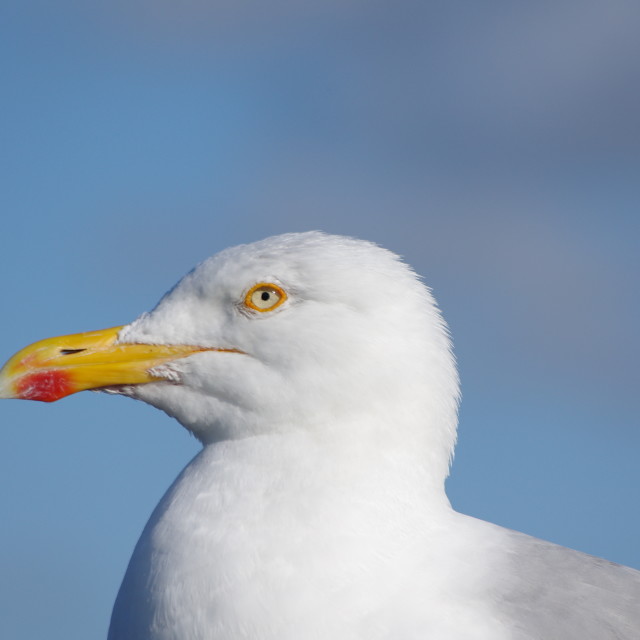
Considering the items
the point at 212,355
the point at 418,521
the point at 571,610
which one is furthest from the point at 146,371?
the point at 571,610

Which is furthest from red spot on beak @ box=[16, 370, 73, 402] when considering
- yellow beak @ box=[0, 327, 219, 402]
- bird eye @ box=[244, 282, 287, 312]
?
bird eye @ box=[244, 282, 287, 312]

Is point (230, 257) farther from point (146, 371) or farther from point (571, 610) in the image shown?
point (571, 610)

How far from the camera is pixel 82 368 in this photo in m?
4.85

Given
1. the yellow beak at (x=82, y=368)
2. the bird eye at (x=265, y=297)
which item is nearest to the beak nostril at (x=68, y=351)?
the yellow beak at (x=82, y=368)

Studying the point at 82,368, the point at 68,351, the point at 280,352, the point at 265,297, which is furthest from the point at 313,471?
the point at 68,351

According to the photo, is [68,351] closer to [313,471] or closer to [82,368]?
[82,368]

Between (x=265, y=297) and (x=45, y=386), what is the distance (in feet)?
3.56

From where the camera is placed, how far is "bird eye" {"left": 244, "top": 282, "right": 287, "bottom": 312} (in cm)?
475

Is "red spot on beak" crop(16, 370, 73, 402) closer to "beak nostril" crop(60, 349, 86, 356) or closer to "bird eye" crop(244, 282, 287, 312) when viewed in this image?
"beak nostril" crop(60, 349, 86, 356)

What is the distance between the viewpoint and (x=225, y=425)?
471 centimetres

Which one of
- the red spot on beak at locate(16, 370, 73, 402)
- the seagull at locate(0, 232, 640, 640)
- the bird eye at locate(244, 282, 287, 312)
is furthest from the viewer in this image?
the red spot on beak at locate(16, 370, 73, 402)

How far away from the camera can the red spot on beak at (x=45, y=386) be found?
486 centimetres

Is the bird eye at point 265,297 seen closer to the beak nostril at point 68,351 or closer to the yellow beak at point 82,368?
the yellow beak at point 82,368

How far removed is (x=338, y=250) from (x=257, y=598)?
1587mm
